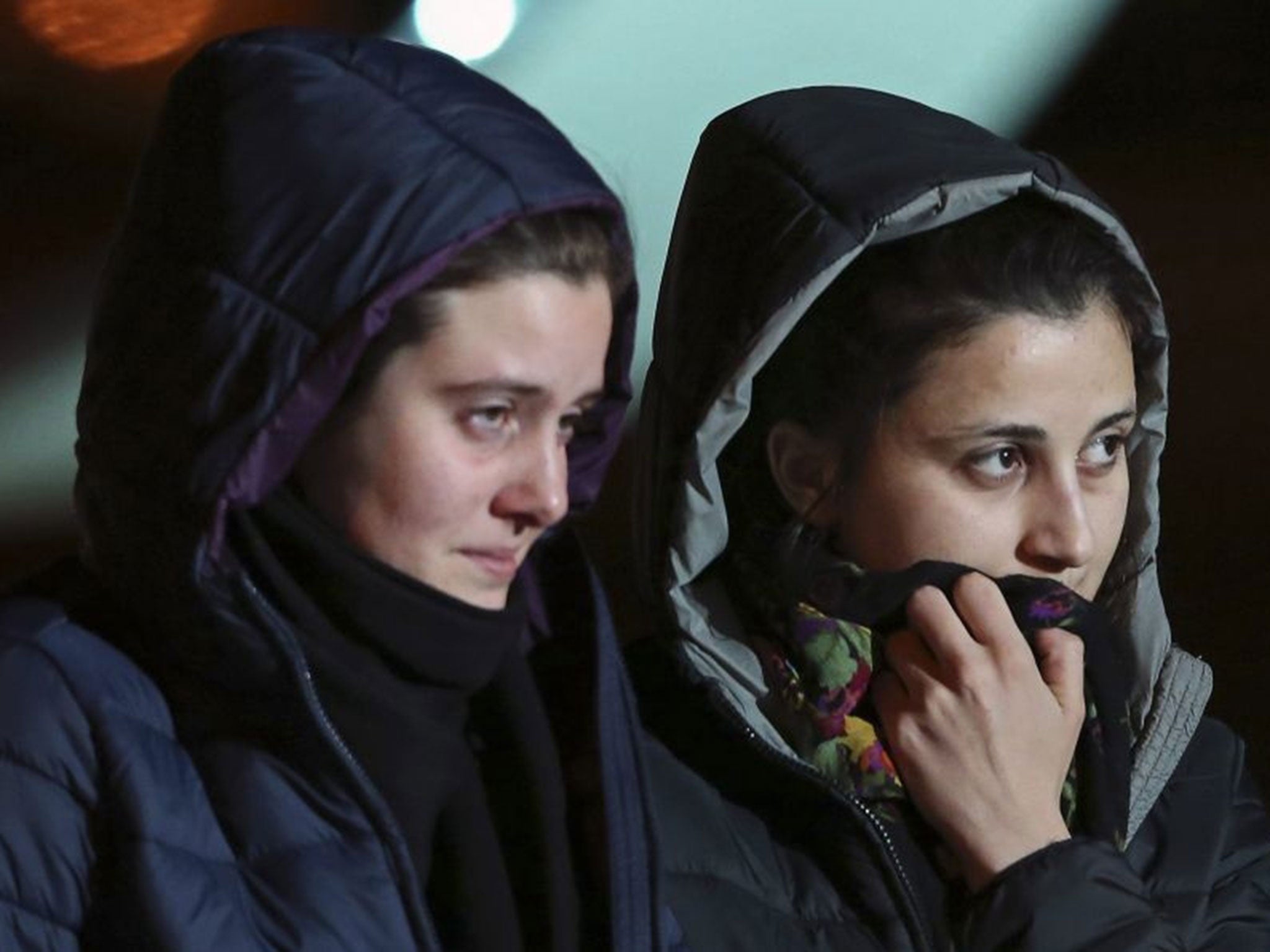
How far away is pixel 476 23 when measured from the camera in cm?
208

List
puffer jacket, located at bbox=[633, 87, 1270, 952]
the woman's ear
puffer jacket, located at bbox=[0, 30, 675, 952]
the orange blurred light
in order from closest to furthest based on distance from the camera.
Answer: puffer jacket, located at bbox=[0, 30, 675, 952] → puffer jacket, located at bbox=[633, 87, 1270, 952] → the woman's ear → the orange blurred light

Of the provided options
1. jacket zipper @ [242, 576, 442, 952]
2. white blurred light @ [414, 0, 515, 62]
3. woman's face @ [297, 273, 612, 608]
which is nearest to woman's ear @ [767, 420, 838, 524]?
woman's face @ [297, 273, 612, 608]

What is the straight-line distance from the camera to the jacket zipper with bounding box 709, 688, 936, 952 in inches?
59.1

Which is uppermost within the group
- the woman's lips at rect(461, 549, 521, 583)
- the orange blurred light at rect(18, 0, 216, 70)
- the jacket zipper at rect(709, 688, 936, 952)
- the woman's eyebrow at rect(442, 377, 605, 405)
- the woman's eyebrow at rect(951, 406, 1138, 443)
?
the orange blurred light at rect(18, 0, 216, 70)

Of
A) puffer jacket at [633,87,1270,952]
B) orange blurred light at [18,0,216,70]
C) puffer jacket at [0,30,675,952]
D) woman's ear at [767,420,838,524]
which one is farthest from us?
orange blurred light at [18,0,216,70]

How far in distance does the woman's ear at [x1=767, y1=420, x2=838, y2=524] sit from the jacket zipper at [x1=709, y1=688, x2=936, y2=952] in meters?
0.15

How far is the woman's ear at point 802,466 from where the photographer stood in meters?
1.60

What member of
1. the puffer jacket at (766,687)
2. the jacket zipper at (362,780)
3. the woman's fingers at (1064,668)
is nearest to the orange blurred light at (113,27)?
the puffer jacket at (766,687)

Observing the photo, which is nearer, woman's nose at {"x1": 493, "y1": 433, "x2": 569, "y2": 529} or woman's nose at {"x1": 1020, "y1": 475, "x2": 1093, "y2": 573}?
woman's nose at {"x1": 493, "y1": 433, "x2": 569, "y2": 529}

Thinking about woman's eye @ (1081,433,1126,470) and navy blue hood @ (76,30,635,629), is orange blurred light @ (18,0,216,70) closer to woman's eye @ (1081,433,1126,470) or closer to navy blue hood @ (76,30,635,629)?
navy blue hood @ (76,30,635,629)

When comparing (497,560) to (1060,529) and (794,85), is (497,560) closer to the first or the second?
(1060,529)

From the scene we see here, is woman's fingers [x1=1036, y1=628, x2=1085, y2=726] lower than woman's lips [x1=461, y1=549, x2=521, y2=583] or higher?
lower

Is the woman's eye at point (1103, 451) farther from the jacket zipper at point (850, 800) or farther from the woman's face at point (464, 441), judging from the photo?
the woman's face at point (464, 441)

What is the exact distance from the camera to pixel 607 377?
1.46 metres
